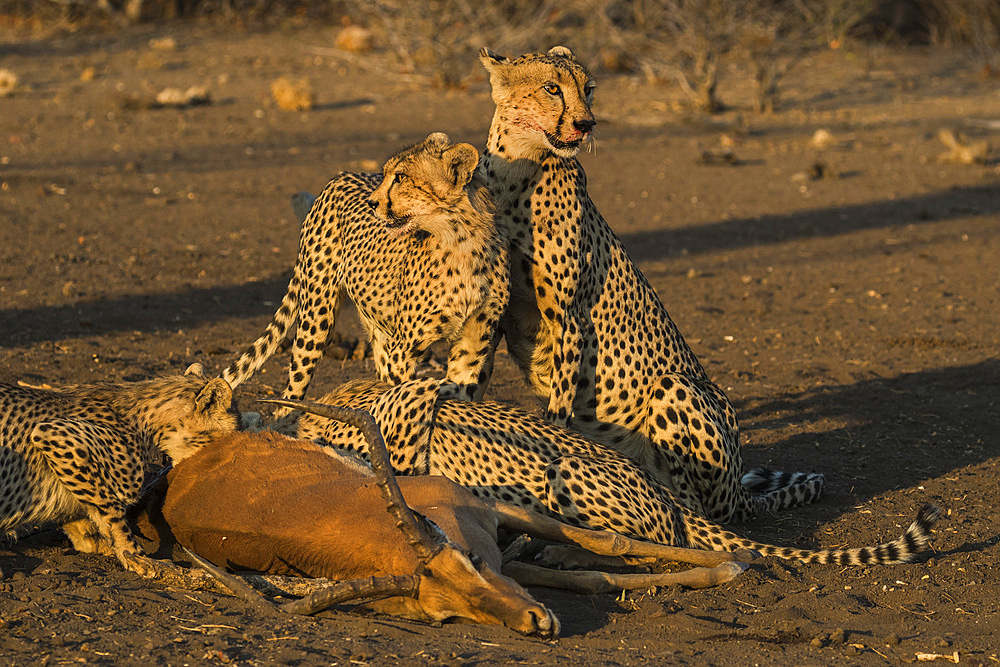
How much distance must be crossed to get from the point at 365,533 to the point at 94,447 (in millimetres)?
1104

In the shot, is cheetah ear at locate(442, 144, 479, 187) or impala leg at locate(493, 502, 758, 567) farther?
cheetah ear at locate(442, 144, 479, 187)

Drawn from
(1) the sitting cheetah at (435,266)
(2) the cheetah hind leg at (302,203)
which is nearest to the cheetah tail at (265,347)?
(1) the sitting cheetah at (435,266)

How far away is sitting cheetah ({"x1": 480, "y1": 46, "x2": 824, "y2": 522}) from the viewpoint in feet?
17.0

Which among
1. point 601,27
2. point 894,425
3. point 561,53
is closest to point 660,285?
point 894,425

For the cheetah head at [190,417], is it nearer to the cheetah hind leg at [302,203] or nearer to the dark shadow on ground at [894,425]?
the dark shadow on ground at [894,425]

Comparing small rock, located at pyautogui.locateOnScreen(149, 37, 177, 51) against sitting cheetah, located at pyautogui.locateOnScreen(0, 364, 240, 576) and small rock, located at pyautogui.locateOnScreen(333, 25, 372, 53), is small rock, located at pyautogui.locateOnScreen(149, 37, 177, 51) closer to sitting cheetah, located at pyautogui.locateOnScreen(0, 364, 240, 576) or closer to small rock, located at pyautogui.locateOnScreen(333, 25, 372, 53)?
small rock, located at pyautogui.locateOnScreen(333, 25, 372, 53)

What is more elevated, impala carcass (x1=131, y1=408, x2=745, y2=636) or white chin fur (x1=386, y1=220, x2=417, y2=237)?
white chin fur (x1=386, y1=220, x2=417, y2=237)

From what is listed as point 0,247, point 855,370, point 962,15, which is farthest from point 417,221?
point 962,15

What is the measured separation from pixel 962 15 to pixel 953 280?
12.1 m

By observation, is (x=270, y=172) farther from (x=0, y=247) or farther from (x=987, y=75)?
(x=987, y=75)

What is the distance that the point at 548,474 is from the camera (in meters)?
4.52

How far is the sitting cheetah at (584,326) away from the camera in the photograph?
517 centimetres

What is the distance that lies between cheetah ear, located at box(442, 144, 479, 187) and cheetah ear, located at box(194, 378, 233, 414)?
125 centimetres

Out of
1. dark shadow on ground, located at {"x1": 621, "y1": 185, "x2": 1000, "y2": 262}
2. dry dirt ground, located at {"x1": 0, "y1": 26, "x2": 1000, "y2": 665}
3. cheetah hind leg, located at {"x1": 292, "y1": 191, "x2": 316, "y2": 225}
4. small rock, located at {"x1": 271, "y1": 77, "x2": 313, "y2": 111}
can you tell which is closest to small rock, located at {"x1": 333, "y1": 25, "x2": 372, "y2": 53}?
dry dirt ground, located at {"x1": 0, "y1": 26, "x2": 1000, "y2": 665}
